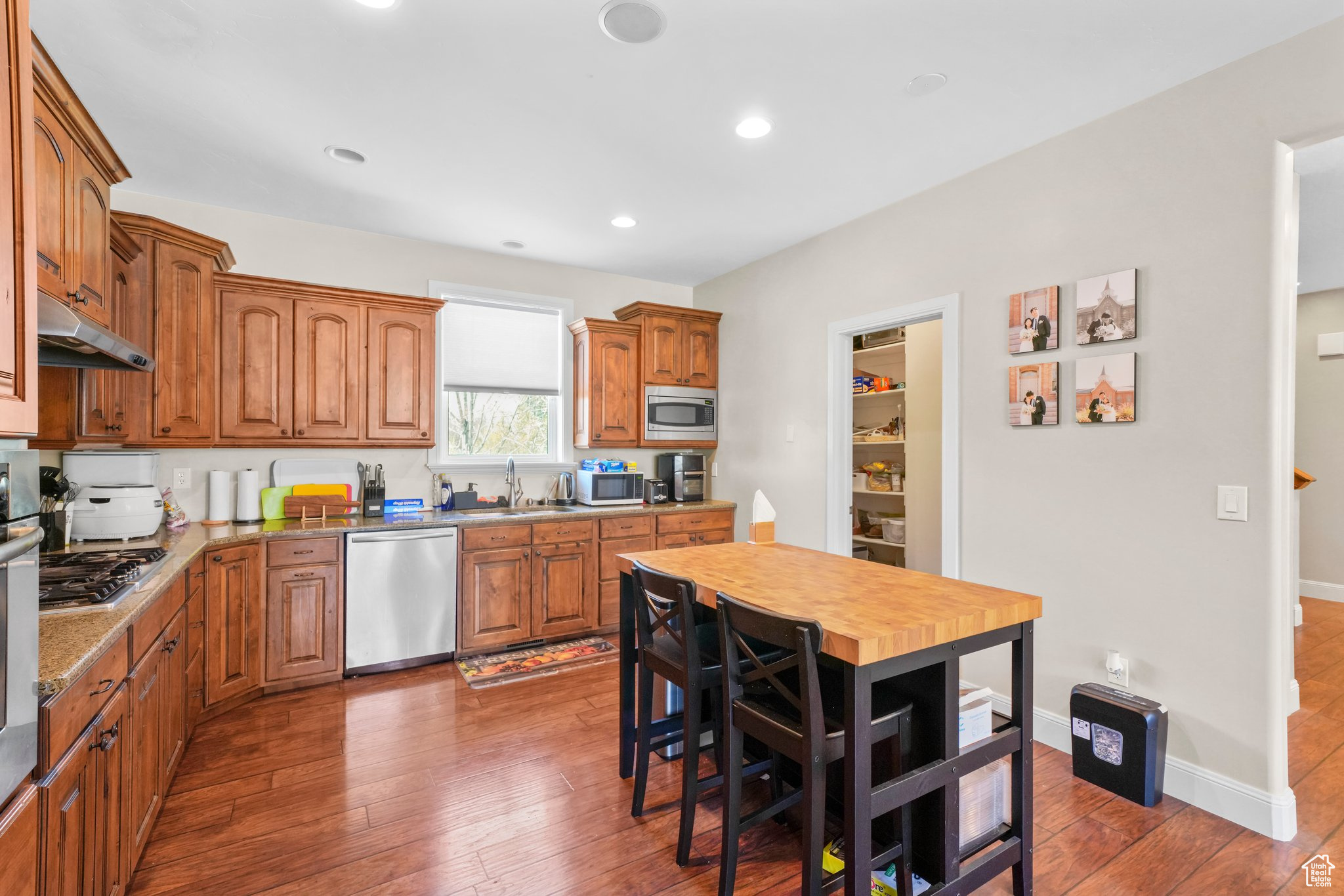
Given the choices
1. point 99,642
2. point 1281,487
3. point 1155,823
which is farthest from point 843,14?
point 1155,823

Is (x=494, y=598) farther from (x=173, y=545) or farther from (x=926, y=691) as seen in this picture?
(x=926, y=691)

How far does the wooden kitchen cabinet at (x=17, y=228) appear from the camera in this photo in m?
1.04

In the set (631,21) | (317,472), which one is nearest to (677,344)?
(317,472)

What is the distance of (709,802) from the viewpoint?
2.39 m

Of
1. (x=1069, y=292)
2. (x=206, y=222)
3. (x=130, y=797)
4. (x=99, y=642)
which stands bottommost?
(x=130, y=797)

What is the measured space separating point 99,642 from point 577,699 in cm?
223

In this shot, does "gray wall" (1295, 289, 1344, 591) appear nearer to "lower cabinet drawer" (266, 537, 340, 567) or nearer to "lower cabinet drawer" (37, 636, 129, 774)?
"lower cabinet drawer" (266, 537, 340, 567)

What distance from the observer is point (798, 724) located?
5.60 ft

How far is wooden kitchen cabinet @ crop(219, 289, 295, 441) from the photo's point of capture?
3.54m

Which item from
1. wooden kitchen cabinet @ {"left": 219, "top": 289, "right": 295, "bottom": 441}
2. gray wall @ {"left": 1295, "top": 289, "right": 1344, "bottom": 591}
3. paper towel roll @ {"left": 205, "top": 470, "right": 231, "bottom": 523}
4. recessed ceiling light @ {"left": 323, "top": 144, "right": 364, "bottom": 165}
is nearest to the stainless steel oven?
→ recessed ceiling light @ {"left": 323, "top": 144, "right": 364, "bottom": 165}

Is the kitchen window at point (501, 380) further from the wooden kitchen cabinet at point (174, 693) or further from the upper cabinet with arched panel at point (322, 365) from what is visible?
the wooden kitchen cabinet at point (174, 693)

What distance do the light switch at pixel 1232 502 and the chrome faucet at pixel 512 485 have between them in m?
3.98

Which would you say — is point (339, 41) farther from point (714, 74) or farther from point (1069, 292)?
point (1069, 292)

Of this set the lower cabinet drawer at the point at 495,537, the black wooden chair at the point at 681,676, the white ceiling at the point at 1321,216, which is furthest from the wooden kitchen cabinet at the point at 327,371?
the white ceiling at the point at 1321,216
